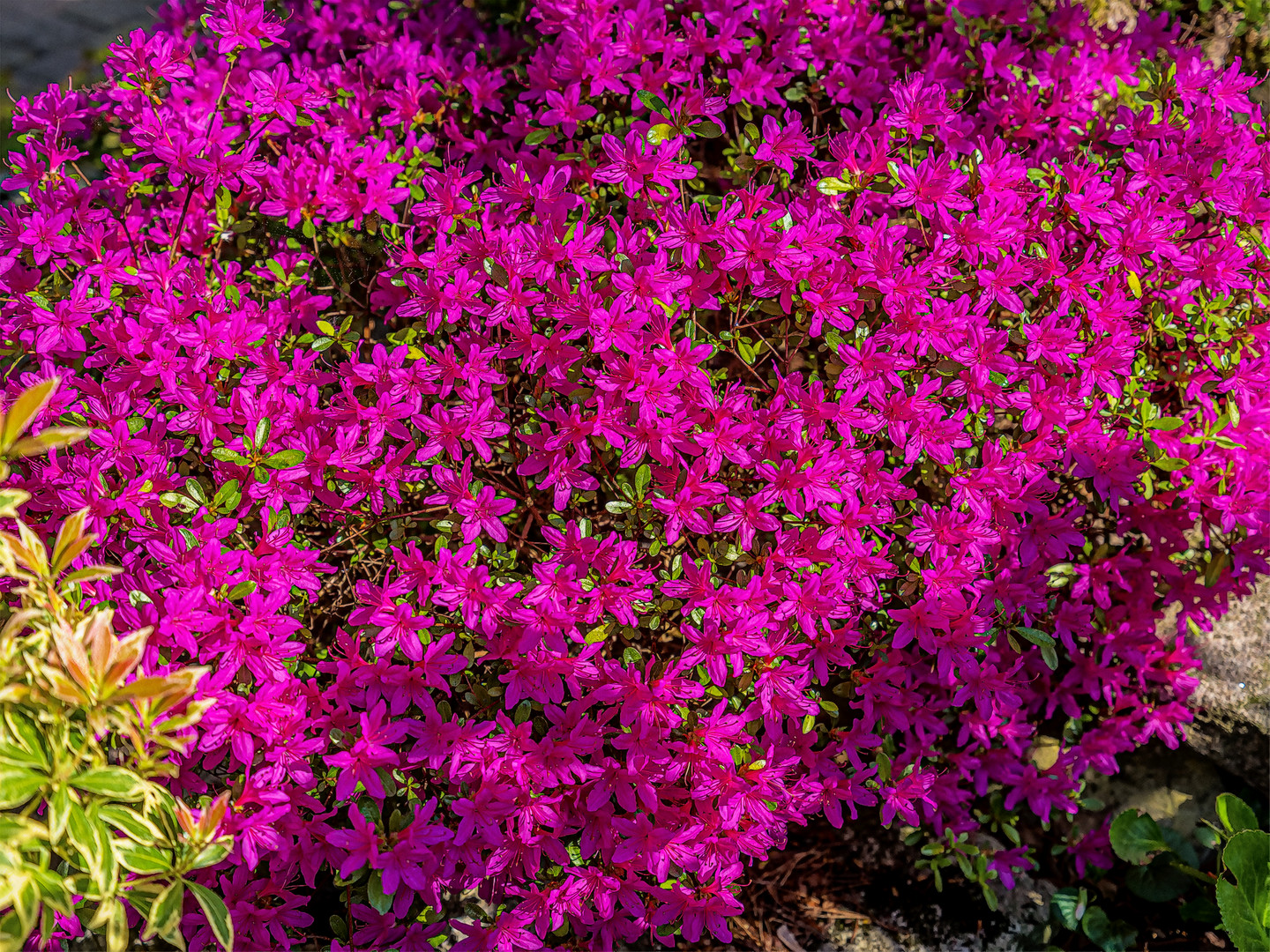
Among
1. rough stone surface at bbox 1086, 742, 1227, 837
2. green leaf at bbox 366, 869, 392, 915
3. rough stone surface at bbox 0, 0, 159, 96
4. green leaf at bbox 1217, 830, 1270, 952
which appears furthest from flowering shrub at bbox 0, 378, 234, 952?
rough stone surface at bbox 0, 0, 159, 96

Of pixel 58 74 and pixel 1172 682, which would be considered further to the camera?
pixel 58 74

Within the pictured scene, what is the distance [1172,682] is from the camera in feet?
8.45

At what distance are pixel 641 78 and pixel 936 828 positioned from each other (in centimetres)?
230

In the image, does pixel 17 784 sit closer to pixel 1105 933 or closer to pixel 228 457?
pixel 228 457

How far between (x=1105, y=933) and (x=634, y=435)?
6.97 ft

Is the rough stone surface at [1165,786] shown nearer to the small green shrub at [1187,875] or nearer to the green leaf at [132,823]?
the small green shrub at [1187,875]

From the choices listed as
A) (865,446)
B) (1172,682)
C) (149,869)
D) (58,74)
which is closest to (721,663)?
(865,446)

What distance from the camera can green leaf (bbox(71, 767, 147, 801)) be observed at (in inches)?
54.0

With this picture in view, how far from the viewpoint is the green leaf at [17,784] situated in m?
1.29

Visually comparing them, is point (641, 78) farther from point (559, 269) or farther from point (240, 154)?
point (240, 154)

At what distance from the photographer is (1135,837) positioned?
2664mm

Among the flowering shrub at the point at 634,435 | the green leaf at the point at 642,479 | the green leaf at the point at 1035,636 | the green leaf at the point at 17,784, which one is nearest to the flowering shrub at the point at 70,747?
the green leaf at the point at 17,784

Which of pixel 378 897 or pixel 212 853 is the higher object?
pixel 212 853

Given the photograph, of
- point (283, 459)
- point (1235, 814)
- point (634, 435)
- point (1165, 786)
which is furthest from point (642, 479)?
point (1165, 786)
